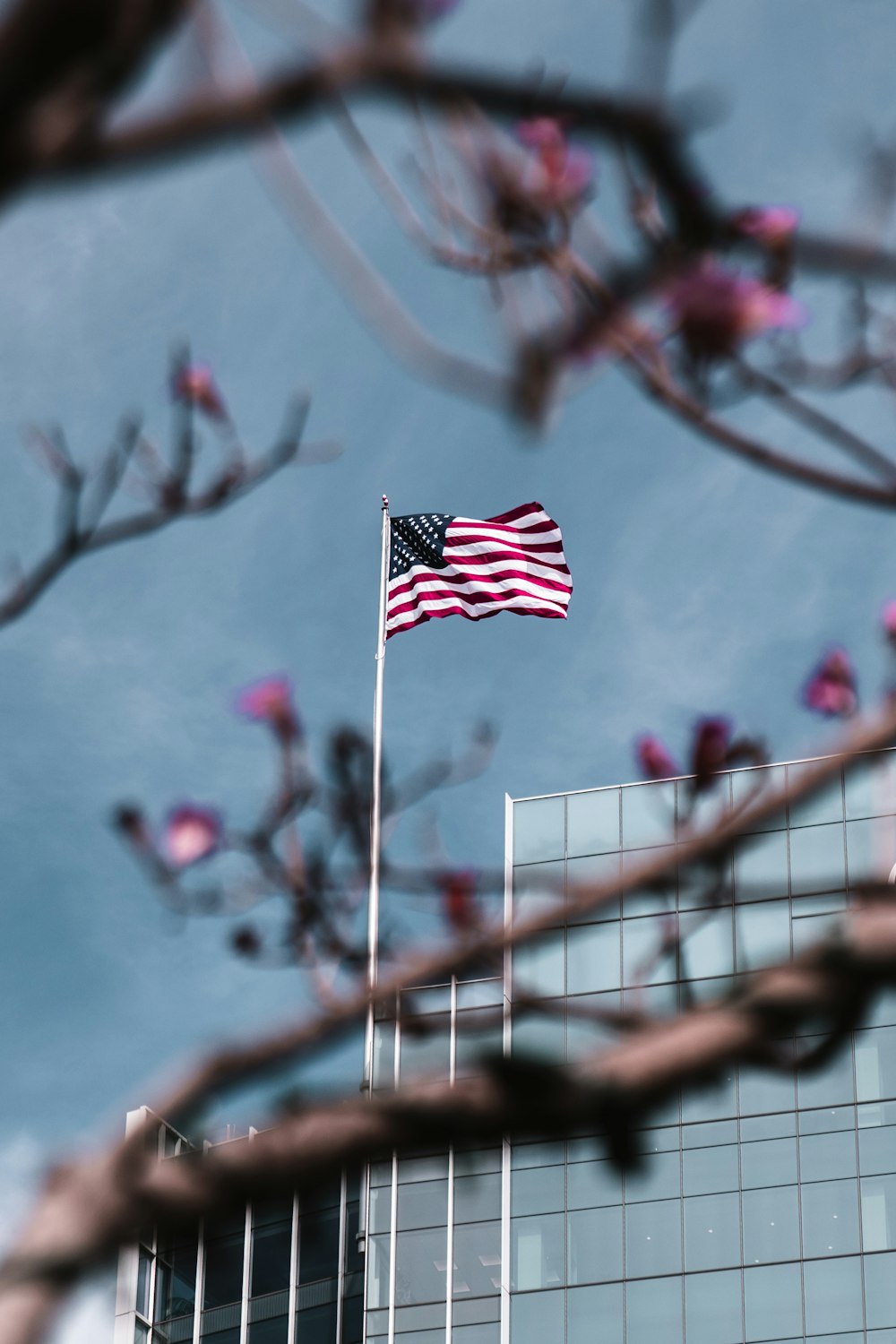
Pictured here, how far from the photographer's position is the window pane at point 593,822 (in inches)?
1527

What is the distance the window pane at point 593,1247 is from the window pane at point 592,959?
4548mm

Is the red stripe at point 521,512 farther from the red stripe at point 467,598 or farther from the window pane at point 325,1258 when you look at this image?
the window pane at point 325,1258

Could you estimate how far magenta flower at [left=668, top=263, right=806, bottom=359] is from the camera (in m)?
2.93

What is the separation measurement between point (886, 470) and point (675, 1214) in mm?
33351

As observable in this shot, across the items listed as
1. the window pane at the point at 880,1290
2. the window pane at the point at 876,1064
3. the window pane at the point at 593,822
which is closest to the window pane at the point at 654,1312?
the window pane at the point at 880,1290

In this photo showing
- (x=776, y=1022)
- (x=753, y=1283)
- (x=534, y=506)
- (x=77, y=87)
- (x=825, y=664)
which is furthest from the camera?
(x=753, y=1283)

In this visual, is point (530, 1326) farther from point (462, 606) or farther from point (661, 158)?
point (661, 158)

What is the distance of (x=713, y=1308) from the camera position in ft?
110

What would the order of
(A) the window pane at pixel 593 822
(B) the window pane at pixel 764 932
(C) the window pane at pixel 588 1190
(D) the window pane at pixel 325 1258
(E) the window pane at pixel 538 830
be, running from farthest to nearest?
1. (E) the window pane at pixel 538 830
2. (A) the window pane at pixel 593 822
3. (B) the window pane at pixel 764 932
4. (D) the window pane at pixel 325 1258
5. (C) the window pane at pixel 588 1190

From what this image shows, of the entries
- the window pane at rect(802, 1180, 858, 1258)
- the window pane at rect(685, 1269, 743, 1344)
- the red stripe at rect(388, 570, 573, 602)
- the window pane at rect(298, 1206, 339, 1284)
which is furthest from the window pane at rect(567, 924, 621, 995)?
the red stripe at rect(388, 570, 573, 602)

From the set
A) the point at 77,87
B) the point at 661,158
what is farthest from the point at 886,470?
the point at 77,87

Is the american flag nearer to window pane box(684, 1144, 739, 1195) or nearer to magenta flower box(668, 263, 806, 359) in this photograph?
window pane box(684, 1144, 739, 1195)

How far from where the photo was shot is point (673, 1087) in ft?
6.16

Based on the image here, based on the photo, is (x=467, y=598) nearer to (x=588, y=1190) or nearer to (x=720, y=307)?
(x=588, y=1190)
